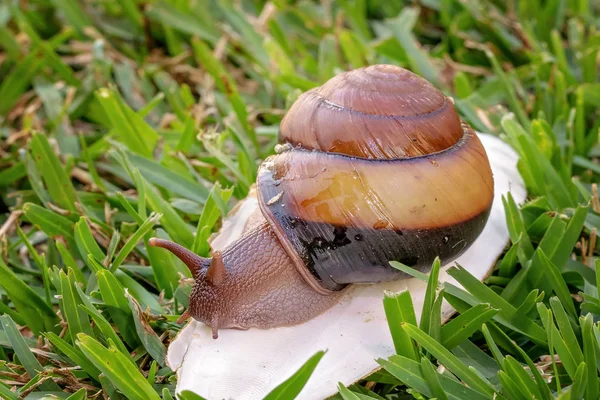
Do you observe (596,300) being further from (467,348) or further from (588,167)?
(588,167)

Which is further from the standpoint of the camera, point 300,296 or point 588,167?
point 588,167

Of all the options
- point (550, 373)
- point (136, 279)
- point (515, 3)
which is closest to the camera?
point (550, 373)

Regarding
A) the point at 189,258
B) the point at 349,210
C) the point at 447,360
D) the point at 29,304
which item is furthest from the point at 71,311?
the point at 447,360

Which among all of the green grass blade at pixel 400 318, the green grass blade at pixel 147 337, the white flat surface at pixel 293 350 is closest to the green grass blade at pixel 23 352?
the green grass blade at pixel 147 337

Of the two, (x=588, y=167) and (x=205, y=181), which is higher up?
(x=205, y=181)

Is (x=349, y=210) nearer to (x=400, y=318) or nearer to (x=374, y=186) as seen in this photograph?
(x=374, y=186)

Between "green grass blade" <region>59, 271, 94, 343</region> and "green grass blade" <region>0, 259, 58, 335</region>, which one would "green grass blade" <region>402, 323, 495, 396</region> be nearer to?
"green grass blade" <region>59, 271, 94, 343</region>

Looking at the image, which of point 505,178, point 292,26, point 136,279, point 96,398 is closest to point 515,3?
point 292,26
